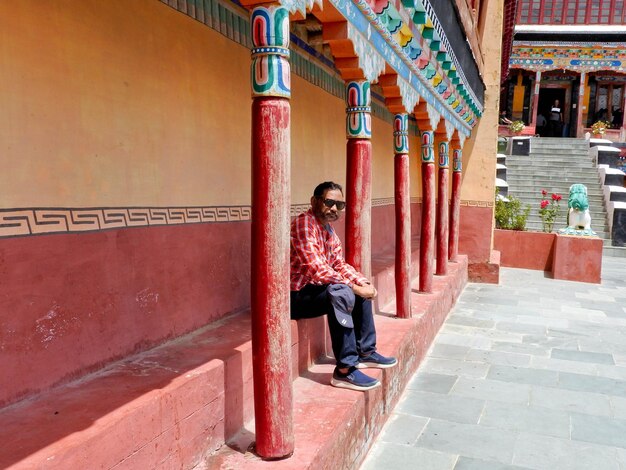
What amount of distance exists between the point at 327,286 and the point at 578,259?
9.42 meters

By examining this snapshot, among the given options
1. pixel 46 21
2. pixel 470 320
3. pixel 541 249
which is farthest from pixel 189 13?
pixel 541 249

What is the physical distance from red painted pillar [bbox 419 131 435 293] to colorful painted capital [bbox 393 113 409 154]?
134 centimetres

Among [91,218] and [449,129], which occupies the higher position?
[449,129]

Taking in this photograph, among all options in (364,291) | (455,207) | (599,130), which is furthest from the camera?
(599,130)

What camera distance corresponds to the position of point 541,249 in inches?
508

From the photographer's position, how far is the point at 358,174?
15.4 ft

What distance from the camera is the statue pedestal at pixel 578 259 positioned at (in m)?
11.6

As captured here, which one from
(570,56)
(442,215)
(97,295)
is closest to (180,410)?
(97,295)

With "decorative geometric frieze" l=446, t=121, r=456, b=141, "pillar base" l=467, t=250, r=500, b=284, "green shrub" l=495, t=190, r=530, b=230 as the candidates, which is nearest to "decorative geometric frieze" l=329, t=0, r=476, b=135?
"decorative geometric frieze" l=446, t=121, r=456, b=141

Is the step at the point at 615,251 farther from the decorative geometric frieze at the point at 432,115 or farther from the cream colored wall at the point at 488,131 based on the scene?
the decorative geometric frieze at the point at 432,115

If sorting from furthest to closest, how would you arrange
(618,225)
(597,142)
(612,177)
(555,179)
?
(597,142), (555,179), (612,177), (618,225)

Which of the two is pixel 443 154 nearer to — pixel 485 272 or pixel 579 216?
pixel 485 272

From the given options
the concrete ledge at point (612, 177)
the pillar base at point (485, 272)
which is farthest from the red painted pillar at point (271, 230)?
the concrete ledge at point (612, 177)

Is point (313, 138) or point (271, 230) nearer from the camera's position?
point (271, 230)
